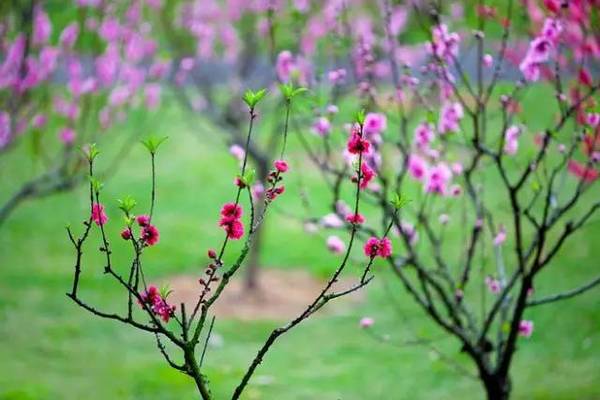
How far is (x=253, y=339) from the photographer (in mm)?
9312

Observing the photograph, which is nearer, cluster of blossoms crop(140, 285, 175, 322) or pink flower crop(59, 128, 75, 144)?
→ cluster of blossoms crop(140, 285, 175, 322)

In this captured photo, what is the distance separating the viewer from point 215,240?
13094mm

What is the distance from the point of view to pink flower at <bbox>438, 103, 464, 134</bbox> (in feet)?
15.8

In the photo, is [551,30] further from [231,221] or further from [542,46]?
[231,221]

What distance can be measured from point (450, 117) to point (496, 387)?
5.19ft

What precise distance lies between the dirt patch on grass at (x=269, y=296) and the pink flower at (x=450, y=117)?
212 inches

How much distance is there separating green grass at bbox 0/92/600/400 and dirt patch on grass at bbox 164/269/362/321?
257mm

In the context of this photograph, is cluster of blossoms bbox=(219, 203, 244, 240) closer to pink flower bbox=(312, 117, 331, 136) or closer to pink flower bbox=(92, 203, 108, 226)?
pink flower bbox=(92, 203, 108, 226)

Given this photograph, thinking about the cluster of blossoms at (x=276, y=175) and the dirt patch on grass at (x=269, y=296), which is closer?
the cluster of blossoms at (x=276, y=175)

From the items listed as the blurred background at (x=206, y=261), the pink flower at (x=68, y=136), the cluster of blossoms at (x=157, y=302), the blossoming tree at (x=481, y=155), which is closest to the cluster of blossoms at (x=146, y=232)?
the cluster of blossoms at (x=157, y=302)

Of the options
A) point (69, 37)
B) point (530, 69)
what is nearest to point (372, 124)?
point (530, 69)

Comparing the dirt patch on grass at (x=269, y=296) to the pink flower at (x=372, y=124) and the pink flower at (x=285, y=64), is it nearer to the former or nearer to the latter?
the pink flower at (x=285, y=64)

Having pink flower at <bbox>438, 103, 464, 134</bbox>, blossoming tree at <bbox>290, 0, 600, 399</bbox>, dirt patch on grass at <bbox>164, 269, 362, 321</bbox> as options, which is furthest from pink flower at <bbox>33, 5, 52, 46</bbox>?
pink flower at <bbox>438, 103, 464, 134</bbox>

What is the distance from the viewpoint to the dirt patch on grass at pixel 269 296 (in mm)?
10164
